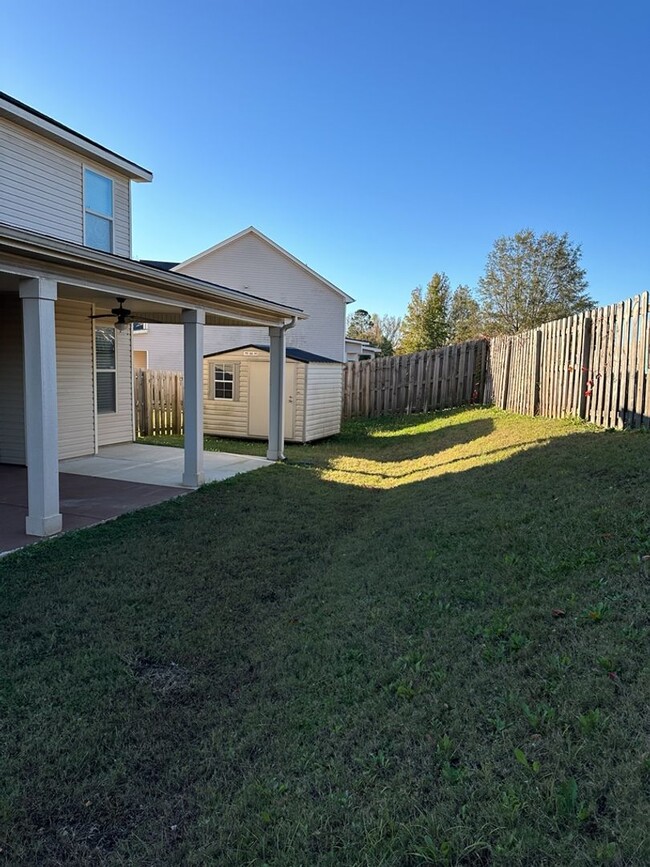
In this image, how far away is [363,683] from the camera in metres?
2.88

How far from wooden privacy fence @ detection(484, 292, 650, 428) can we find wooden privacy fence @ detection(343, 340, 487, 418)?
306 cm

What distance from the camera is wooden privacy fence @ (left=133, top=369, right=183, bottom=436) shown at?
45.4 feet

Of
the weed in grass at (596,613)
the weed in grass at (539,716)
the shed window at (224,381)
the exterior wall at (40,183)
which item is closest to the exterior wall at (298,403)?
the shed window at (224,381)

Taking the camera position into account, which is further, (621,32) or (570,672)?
(621,32)

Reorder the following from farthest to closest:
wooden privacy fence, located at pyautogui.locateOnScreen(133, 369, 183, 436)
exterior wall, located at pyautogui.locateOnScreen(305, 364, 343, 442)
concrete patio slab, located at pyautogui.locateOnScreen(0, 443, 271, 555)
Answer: wooden privacy fence, located at pyautogui.locateOnScreen(133, 369, 183, 436), exterior wall, located at pyautogui.locateOnScreen(305, 364, 343, 442), concrete patio slab, located at pyautogui.locateOnScreen(0, 443, 271, 555)

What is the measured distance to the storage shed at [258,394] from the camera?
12.7 metres

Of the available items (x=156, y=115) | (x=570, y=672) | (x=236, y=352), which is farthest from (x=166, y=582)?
(x=156, y=115)

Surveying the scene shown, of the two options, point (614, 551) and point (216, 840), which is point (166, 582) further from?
point (614, 551)

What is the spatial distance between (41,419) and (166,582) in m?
2.32

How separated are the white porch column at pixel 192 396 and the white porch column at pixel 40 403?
8.01 feet

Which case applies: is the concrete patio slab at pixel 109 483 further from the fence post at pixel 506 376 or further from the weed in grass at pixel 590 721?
the fence post at pixel 506 376

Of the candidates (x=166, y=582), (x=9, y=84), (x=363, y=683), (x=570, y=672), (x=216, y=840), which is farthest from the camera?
(x=9, y=84)

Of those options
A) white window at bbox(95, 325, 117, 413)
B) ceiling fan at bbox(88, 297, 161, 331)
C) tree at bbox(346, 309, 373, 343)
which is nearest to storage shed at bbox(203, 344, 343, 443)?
white window at bbox(95, 325, 117, 413)

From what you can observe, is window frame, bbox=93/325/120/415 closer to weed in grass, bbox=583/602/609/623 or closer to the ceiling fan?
the ceiling fan
